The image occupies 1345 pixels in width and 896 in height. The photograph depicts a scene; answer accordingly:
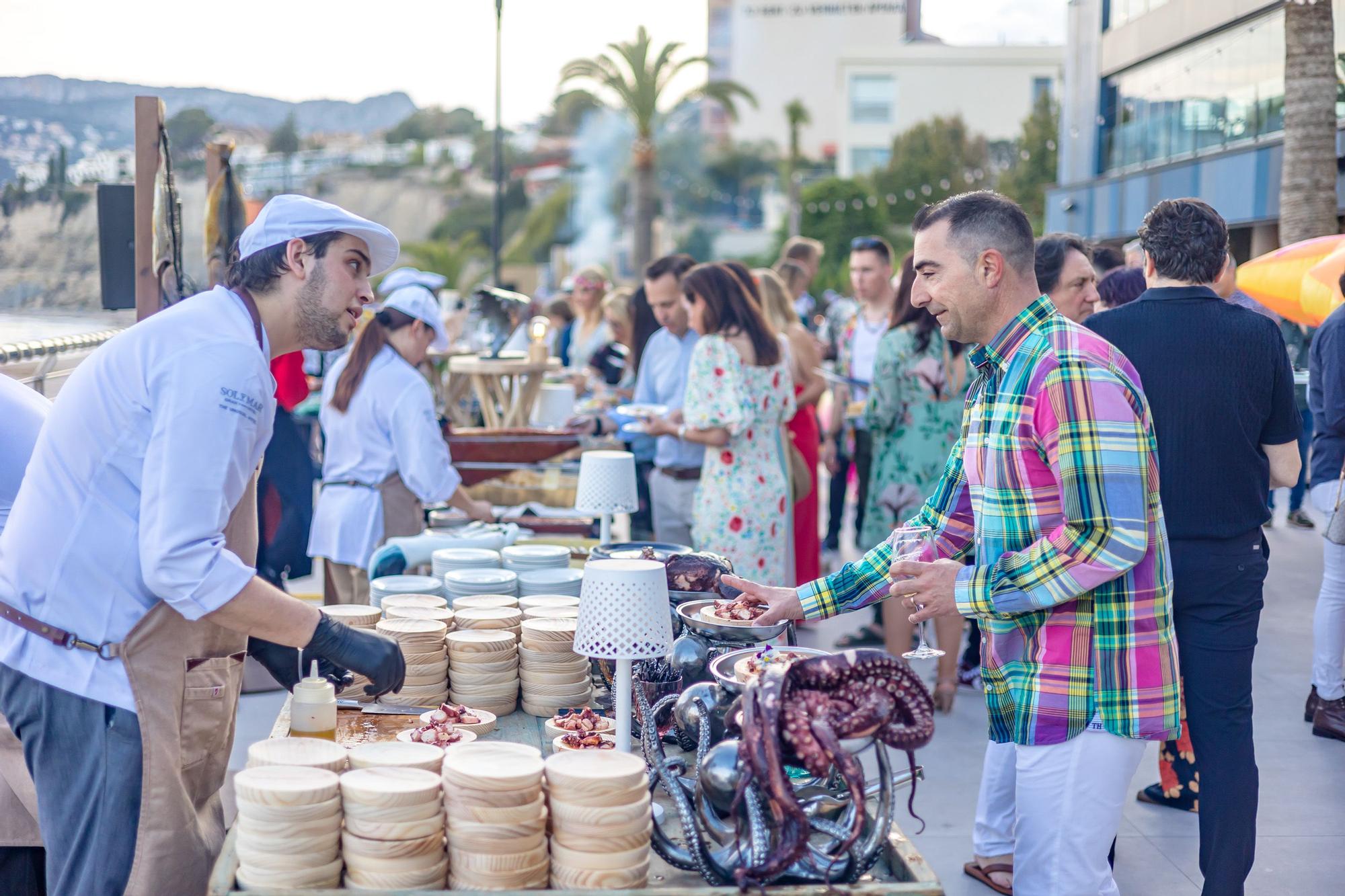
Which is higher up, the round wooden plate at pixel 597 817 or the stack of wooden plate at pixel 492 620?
the stack of wooden plate at pixel 492 620

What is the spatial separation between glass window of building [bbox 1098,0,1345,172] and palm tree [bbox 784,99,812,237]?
109 ft

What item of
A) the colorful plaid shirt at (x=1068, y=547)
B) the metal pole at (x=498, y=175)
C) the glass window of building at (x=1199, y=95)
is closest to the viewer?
the colorful plaid shirt at (x=1068, y=547)

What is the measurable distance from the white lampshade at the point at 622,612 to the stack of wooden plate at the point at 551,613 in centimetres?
71

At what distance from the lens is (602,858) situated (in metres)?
1.84

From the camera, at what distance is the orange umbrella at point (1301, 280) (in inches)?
229

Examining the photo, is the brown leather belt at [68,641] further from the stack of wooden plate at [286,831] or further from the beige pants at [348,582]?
the beige pants at [348,582]

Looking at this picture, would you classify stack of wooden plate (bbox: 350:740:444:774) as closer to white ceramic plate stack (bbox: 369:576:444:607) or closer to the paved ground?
white ceramic plate stack (bbox: 369:576:444:607)

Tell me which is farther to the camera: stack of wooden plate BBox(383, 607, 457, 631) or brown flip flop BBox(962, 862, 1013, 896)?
brown flip flop BBox(962, 862, 1013, 896)

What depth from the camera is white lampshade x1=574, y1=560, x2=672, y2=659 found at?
2.12 meters

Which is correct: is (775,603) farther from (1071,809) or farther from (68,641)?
(68,641)

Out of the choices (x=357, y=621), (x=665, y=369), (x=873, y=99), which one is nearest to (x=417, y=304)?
(x=357, y=621)

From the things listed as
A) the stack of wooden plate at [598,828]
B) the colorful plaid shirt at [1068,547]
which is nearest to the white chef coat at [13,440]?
the stack of wooden plate at [598,828]

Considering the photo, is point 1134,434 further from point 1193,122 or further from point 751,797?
point 1193,122

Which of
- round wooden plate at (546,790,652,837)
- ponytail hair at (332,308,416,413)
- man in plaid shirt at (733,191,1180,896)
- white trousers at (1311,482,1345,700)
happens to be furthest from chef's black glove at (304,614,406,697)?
white trousers at (1311,482,1345,700)
